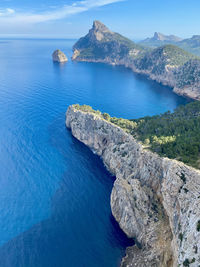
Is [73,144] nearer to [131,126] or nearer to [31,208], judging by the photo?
[131,126]

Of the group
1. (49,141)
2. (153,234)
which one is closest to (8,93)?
(49,141)

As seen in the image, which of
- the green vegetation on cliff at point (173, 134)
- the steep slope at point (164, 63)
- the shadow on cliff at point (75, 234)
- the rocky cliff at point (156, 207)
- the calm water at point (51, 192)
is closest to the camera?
the rocky cliff at point (156, 207)

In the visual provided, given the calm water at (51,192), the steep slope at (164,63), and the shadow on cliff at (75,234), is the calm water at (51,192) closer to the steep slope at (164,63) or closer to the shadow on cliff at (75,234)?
the shadow on cliff at (75,234)

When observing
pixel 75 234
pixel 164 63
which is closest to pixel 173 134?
pixel 75 234

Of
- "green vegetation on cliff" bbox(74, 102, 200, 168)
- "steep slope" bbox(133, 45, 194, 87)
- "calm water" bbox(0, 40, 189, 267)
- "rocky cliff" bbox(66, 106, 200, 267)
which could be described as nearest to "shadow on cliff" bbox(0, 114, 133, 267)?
"calm water" bbox(0, 40, 189, 267)

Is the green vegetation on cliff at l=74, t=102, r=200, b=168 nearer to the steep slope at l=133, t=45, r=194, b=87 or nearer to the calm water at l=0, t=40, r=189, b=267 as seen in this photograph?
the calm water at l=0, t=40, r=189, b=267

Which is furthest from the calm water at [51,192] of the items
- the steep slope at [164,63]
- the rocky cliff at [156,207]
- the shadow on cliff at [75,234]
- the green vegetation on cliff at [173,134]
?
the steep slope at [164,63]
